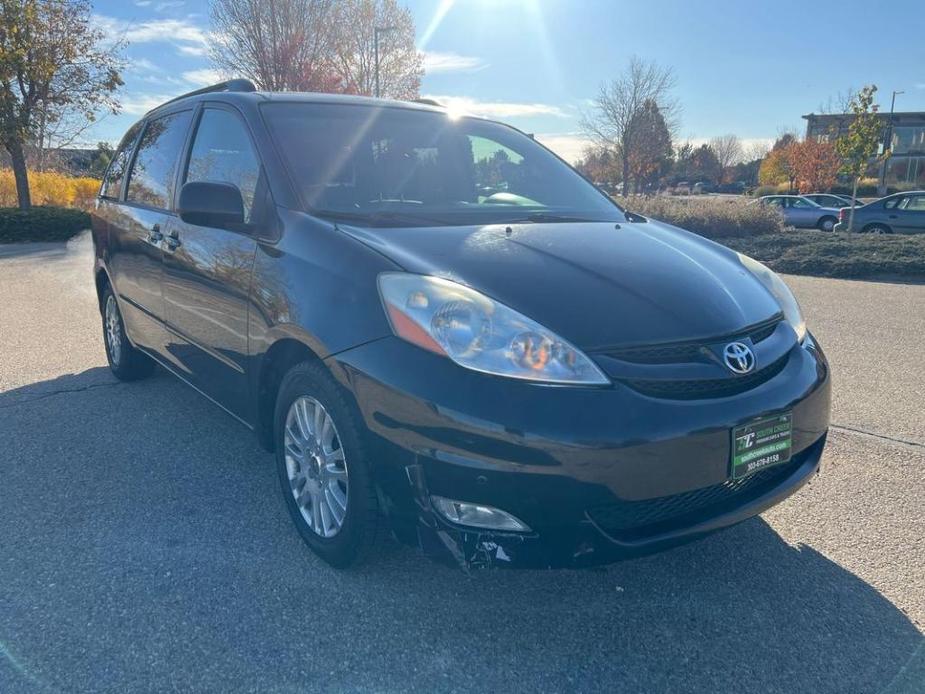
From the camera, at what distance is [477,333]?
2170mm

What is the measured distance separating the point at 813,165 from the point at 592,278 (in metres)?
44.8

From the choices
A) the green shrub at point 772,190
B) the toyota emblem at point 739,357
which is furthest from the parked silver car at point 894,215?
the green shrub at point 772,190

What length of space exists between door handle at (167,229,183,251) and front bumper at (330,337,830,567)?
1.80m

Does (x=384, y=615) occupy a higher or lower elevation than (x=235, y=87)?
lower

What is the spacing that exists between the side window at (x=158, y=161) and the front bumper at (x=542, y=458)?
2.33 m

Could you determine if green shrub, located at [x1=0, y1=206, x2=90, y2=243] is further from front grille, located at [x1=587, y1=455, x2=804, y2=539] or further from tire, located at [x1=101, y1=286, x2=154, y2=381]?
front grille, located at [x1=587, y1=455, x2=804, y2=539]

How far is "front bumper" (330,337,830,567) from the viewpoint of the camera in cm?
202

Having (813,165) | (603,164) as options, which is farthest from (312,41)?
(813,165)

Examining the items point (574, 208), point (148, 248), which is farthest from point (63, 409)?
point (574, 208)

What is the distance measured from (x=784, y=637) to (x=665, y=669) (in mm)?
462

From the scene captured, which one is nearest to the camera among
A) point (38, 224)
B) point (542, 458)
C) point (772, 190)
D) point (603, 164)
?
point (542, 458)

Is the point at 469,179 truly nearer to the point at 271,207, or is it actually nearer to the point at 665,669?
the point at 271,207

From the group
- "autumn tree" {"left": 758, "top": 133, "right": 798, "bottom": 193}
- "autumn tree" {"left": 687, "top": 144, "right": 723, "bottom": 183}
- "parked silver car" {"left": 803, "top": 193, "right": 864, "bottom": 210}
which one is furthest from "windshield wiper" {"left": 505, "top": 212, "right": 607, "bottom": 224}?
"autumn tree" {"left": 687, "top": 144, "right": 723, "bottom": 183}

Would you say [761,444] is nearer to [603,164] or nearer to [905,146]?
[603,164]
